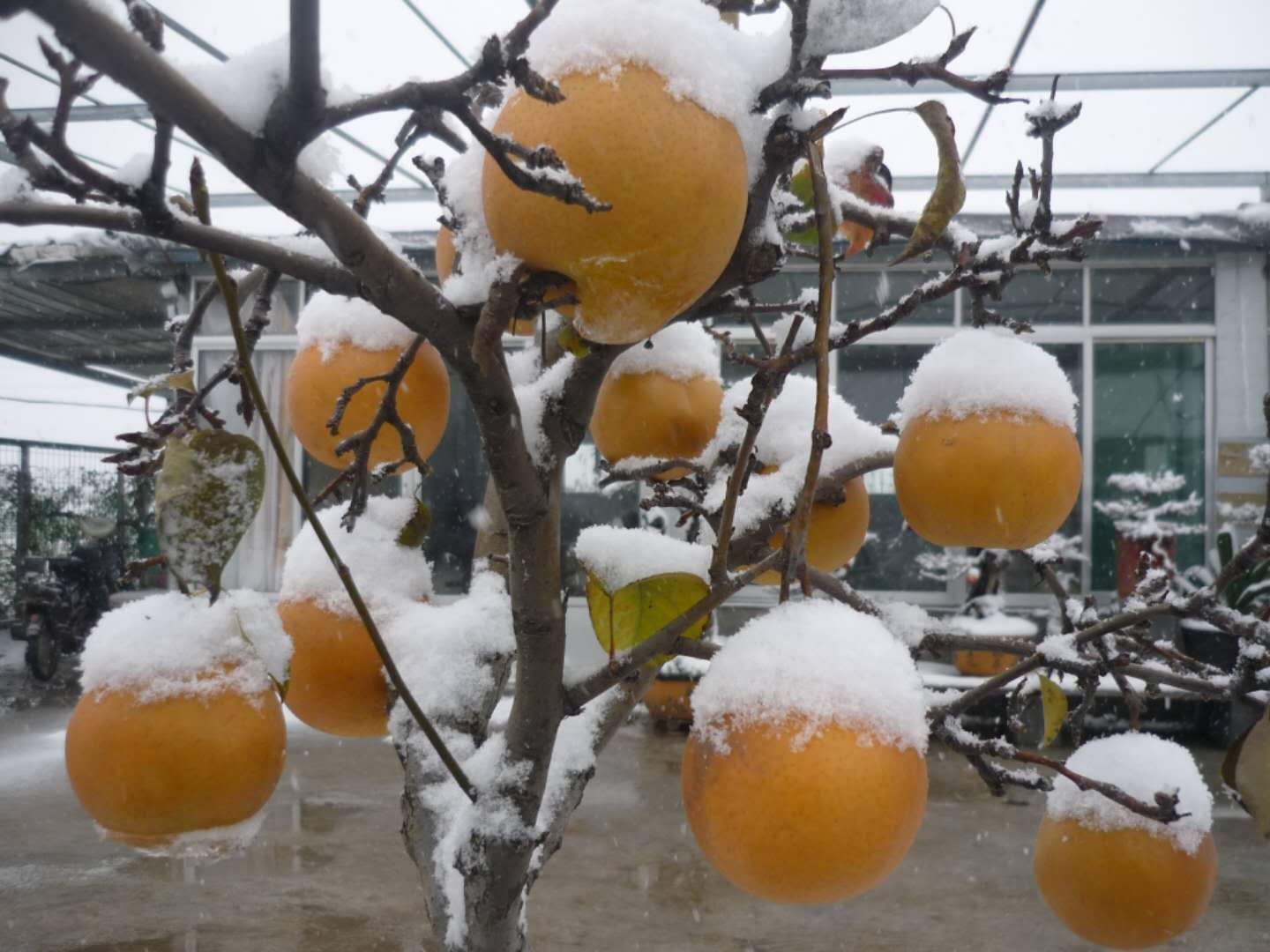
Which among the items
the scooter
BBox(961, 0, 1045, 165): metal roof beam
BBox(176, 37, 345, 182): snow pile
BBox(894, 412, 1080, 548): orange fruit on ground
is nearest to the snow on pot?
BBox(961, 0, 1045, 165): metal roof beam

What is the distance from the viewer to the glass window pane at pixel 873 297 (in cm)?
558

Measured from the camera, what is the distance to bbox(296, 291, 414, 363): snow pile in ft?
2.42

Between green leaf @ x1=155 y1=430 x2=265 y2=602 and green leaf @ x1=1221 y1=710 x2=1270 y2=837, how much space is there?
57 cm

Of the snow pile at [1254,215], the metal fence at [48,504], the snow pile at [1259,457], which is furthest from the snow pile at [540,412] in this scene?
the metal fence at [48,504]

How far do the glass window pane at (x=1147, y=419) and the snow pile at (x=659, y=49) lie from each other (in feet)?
18.6

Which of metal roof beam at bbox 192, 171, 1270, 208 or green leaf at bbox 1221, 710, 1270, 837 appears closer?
green leaf at bbox 1221, 710, 1270, 837

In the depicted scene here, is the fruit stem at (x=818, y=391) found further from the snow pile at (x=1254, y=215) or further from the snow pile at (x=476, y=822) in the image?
the snow pile at (x=1254, y=215)

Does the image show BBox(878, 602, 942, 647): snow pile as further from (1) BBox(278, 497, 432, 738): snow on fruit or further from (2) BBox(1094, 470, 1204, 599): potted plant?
(2) BBox(1094, 470, 1204, 599): potted plant

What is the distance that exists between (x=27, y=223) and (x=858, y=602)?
59 centimetres

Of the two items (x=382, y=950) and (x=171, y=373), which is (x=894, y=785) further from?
(x=382, y=950)

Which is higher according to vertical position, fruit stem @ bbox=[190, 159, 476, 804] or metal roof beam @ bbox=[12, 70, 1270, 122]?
metal roof beam @ bbox=[12, 70, 1270, 122]

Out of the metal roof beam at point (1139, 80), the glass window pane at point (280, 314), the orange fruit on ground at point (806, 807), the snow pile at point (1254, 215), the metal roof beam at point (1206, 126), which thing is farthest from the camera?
the glass window pane at point (280, 314)

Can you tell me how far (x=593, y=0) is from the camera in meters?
0.43

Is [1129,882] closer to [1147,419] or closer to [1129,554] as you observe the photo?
[1129,554]
